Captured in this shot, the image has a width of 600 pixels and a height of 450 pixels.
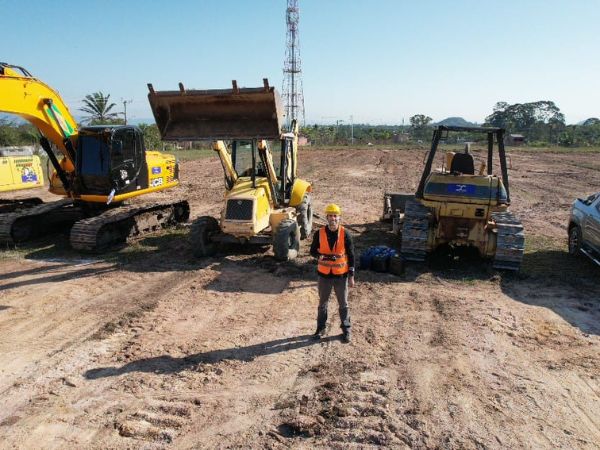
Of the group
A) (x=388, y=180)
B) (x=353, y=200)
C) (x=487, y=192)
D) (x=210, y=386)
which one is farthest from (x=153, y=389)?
(x=388, y=180)

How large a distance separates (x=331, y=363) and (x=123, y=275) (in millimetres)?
4916

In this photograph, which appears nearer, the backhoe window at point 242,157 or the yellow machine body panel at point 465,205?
the yellow machine body panel at point 465,205

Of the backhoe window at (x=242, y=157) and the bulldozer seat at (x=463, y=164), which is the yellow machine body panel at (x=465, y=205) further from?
the backhoe window at (x=242, y=157)

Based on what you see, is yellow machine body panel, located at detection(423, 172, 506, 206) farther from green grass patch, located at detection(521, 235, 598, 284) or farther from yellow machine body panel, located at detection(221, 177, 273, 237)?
yellow machine body panel, located at detection(221, 177, 273, 237)

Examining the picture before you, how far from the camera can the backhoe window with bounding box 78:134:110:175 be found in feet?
35.1

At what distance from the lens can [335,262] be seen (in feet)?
20.0

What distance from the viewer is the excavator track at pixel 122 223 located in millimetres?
10047

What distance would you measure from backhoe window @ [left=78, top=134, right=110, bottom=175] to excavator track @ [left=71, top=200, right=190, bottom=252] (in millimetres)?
992

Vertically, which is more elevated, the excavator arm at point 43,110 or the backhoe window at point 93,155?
the excavator arm at point 43,110

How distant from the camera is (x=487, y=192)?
877 cm

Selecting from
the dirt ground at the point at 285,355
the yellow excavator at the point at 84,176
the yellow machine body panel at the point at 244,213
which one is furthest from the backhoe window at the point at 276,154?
the yellow excavator at the point at 84,176

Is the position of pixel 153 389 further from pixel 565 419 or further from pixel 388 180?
pixel 388 180

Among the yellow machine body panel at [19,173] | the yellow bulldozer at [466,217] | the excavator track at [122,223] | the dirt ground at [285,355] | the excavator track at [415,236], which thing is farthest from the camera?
the yellow machine body panel at [19,173]

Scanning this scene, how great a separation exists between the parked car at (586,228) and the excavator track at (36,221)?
35.4 feet
